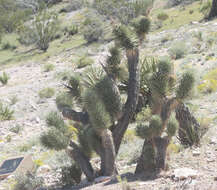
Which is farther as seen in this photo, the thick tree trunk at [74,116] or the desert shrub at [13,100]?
the desert shrub at [13,100]

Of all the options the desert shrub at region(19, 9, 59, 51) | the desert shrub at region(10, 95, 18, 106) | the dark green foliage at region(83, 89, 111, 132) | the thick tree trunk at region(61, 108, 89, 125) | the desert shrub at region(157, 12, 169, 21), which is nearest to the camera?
the dark green foliage at region(83, 89, 111, 132)

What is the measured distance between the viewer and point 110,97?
5.65 meters

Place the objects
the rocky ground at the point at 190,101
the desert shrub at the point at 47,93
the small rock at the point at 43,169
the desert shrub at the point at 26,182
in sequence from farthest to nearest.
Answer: the desert shrub at the point at 47,93 < the small rock at the point at 43,169 < the desert shrub at the point at 26,182 < the rocky ground at the point at 190,101

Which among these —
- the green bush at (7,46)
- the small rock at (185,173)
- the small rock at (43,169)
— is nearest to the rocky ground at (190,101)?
the small rock at (185,173)

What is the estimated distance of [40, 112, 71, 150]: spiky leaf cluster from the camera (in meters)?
5.39

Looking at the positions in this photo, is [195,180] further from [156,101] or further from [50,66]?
[50,66]

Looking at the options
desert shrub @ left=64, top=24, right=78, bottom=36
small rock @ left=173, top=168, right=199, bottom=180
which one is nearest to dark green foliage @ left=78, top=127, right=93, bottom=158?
small rock @ left=173, top=168, right=199, bottom=180

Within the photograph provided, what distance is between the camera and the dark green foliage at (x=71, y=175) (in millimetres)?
6391

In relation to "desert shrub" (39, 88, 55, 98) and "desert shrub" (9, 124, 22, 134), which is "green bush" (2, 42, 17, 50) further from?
"desert shrub" (9, 124, 22, 134)

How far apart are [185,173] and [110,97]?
1788 millimetres

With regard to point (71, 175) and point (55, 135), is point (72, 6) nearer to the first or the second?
point (71, 175)

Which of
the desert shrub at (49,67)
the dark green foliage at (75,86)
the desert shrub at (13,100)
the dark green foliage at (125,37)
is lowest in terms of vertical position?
the desert shrub at (49,67)

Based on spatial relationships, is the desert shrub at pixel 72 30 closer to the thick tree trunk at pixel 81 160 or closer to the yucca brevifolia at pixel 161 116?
the thick tree trunk at pixel 81 160

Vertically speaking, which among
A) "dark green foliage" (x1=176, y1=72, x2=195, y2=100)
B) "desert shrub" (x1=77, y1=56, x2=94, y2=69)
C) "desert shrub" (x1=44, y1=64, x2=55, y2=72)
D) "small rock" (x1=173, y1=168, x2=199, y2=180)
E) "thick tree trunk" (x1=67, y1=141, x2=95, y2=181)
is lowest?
"desert shrub" (x1=44, y1=64, x2=55, y2=72)
